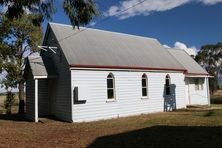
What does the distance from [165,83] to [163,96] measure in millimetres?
1102

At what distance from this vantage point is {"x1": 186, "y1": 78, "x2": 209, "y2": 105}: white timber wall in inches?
1100

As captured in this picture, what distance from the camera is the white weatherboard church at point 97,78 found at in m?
17.4

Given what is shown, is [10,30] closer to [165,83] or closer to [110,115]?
[110,115]

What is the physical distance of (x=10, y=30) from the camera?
24.9 meters

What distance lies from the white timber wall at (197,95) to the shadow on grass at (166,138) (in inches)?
602

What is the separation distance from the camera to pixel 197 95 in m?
28.6

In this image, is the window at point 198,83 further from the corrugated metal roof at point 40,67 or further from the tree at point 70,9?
the tree at point 70,9

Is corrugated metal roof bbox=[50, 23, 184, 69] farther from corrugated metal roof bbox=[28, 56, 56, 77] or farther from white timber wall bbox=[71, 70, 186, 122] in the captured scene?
corrugated metal roof bbox=[28, 56, 56, 77]

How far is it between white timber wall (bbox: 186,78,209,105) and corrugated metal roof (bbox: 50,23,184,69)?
177 inches

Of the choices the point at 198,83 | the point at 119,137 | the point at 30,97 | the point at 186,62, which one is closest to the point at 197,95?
the point at 198,83

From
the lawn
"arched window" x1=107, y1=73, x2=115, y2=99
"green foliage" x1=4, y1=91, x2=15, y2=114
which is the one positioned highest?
"arched window" x1=107, y1=73, x2=115, y2=99

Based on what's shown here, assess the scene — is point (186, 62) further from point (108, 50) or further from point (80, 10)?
point (80, 10)

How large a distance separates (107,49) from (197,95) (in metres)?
12.7

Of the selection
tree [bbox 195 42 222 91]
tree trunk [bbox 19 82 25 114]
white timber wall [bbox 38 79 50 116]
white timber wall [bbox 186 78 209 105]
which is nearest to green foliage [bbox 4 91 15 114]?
tree trunk [bbox 19 82 25 114]
